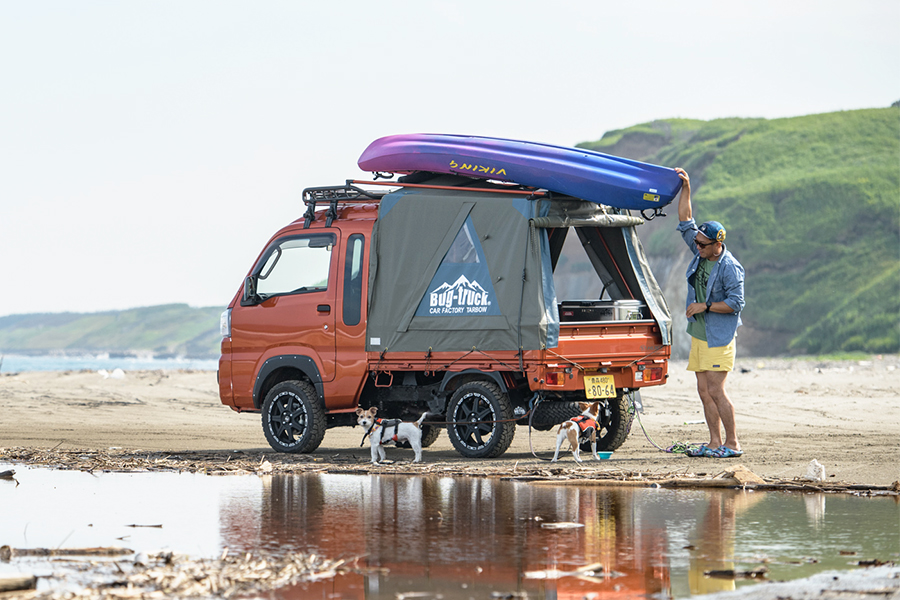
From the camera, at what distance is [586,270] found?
80.6 meters

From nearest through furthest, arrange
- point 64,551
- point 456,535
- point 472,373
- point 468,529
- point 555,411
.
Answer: point 64,551 < point 456,535 < point 468,529 < point 555,411 < point 472,373

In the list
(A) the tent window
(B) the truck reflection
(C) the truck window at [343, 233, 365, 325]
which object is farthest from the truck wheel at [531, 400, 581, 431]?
(C) the truck window at [343, 233, 365, 325]

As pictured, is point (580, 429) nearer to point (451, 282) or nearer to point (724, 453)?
point (724, 453)

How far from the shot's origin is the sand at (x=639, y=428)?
35.6ft

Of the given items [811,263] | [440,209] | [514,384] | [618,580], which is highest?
[811,263]

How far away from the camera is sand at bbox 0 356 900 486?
10.8 meters

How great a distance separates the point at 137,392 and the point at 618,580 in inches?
891

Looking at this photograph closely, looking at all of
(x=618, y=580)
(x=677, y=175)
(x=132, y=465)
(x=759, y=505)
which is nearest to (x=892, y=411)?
(x=677, y=175)

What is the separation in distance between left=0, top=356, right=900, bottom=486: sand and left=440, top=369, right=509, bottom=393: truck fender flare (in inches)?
31.1

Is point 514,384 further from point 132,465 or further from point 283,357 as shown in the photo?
point 132,465

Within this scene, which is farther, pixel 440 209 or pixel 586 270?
pixel 586 270

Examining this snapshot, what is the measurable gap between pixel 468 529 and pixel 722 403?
197 inches

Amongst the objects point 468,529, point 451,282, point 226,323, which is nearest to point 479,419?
point 451,282

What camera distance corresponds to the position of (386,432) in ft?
37.6
